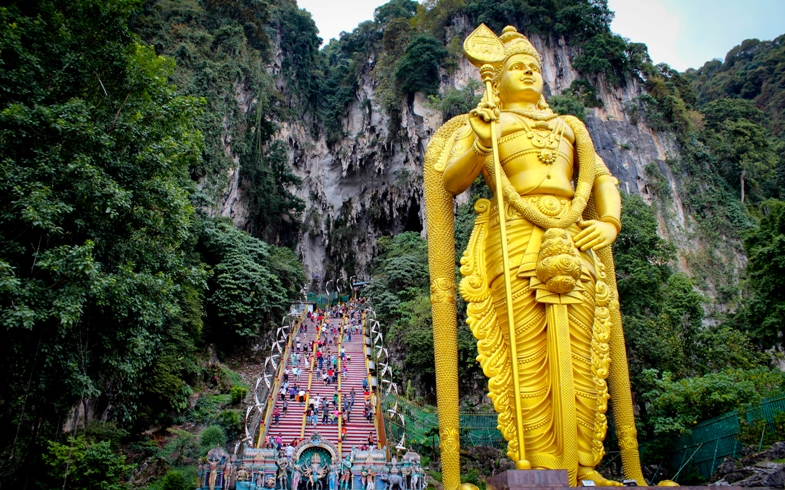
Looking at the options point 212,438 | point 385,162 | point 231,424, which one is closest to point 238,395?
point 231,424

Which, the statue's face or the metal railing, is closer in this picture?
the statue's face

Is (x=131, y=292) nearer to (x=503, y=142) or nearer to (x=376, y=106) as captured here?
(x=503, y=142)

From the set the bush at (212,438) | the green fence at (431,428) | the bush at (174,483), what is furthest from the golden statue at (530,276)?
the bush at (212,438)

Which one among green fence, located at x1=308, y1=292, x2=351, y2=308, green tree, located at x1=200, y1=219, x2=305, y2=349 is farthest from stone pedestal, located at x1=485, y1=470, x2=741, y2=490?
green fence, located at x1=308, y1=292, x2=351, y2=308

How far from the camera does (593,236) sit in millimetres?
5117

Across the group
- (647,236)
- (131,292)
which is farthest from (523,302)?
(647,236)

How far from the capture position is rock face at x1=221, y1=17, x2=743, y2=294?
22.0 meters

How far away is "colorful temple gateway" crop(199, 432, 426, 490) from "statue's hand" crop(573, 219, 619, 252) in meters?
4.76

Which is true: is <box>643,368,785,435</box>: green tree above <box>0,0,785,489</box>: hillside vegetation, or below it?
below

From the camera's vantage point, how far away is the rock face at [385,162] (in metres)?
22.0

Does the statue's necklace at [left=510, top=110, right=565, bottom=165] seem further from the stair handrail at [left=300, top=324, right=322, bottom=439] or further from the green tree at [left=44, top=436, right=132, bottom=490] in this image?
the stair handrail at [left=300, top=324, right=322, bottom=439]

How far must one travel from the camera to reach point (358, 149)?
28.7 m

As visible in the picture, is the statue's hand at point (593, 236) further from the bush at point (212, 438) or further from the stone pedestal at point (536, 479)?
the bush at point (212, 438)

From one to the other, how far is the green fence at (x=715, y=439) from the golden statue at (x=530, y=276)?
6.14ft
